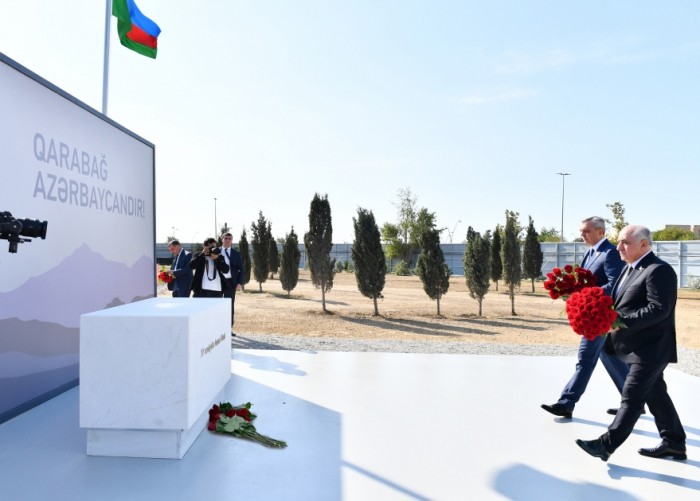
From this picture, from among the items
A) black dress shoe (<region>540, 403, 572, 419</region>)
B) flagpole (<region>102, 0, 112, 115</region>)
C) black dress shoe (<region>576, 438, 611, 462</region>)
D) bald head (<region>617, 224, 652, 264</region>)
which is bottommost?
black dress shoe (<region>540, 403, 572, 419</region>)

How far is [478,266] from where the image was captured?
1666 centimetres

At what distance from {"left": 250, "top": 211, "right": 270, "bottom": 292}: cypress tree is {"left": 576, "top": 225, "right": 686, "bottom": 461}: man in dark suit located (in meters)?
21.5

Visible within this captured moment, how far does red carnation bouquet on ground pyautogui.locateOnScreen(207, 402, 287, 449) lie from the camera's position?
10.8ft

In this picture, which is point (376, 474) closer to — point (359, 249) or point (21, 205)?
point (21, 205)

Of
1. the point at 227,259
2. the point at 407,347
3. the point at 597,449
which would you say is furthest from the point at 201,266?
the point at 597,449

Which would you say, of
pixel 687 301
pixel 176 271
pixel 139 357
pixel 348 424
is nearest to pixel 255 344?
pixel 176 271

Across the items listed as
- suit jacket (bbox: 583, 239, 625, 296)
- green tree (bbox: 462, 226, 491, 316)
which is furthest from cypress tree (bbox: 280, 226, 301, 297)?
suit jacket (bbox: 583, 239, 625, 296)

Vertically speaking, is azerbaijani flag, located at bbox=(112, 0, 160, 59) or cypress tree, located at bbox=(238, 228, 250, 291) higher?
azerbaijani flag, located at bbox=(112, 0, 160, 59)

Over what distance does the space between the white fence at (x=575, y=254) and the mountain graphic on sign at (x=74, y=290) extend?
13.3 metres

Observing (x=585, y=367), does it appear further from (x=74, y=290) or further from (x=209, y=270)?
(x=209, y=270)

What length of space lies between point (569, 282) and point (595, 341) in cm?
75

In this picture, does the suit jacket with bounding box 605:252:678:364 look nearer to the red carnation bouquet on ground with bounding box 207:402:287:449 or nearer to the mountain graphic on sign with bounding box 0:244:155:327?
the red carnation bouquet on ground with bounding box 207:402:287:449

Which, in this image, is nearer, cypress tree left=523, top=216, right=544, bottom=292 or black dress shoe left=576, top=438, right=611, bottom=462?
black dress shoe left=576, top=438, right=611, bottom=462

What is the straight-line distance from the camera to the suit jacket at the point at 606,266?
12.2 ft
